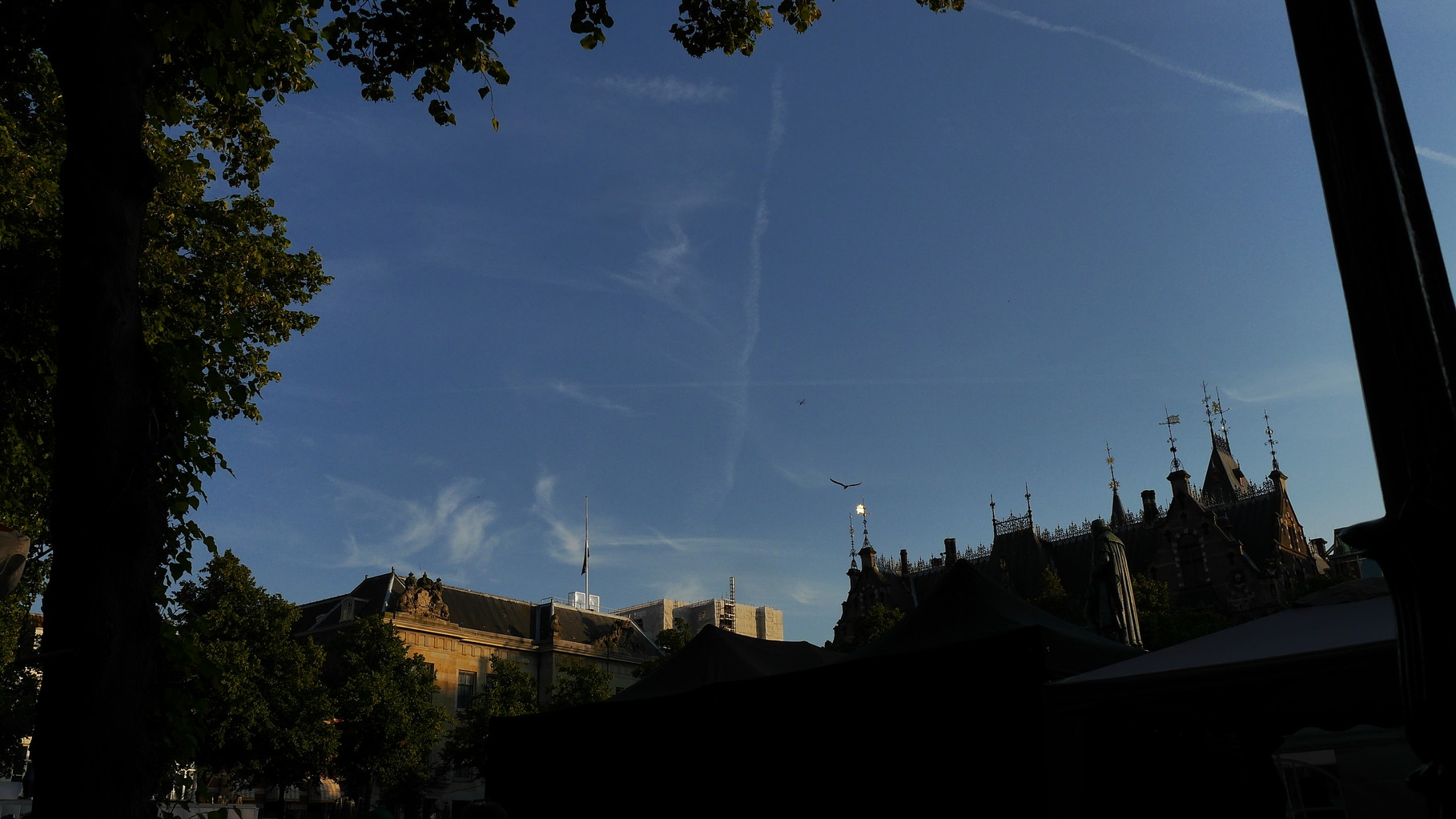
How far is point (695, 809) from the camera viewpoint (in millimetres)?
7391

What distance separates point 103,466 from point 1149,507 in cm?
6165

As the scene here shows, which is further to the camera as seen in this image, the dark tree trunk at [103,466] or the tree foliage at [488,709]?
the tree foliage at [488,709]

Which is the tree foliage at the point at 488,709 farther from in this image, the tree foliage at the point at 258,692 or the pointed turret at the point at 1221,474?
the pointed turret at the point at 1221,474

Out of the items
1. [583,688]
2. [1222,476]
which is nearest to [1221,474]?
[1222,476]

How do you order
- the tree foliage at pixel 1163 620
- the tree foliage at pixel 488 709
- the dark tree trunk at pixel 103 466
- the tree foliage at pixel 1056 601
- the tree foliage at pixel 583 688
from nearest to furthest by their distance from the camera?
1. the dark tree trunk at pixel 103 466
2. the tree foliage at pixel 1163 620
3. the tree foliage at pixel 488 709
4. the tree foliage at pixel 583 688
5. the tree foliage at pixel 1056 601

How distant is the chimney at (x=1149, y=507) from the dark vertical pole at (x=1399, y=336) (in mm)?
60783

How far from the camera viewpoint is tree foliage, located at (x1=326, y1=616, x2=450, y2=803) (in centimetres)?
3569

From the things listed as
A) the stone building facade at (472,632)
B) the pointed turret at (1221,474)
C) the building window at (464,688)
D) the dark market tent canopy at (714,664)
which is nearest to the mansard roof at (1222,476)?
the pointed turret at (1221,474)

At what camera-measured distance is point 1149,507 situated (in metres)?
57.5

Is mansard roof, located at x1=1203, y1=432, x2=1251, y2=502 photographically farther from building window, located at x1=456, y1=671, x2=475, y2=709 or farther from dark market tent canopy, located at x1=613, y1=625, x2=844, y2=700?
dark market tent canopy, located at x1=613, y1=625, x2=844, y2=700

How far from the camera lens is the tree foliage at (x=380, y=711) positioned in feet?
117

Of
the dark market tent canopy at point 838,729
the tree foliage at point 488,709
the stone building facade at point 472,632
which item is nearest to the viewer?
the dark market tent canopy at point 838,729

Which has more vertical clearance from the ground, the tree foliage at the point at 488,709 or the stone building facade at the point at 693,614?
the stone building facade at the point at 693,614

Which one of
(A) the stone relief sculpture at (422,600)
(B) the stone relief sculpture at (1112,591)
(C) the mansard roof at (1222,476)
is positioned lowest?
(B) the stone relief sculpture at (1112,591)
